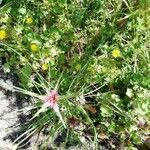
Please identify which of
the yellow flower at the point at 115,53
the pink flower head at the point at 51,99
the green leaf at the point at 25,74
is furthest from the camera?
the yellow flower at the point at 115,53

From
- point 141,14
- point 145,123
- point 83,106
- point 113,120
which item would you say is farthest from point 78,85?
point 141,14

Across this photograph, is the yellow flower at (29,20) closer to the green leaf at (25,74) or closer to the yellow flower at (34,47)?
the yellow flower at (34,47)

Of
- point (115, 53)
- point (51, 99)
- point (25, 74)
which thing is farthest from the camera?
point (115, 53)

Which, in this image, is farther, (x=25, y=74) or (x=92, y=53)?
(x=92, y=53)

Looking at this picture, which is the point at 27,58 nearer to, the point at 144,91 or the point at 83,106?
the point at 83,106

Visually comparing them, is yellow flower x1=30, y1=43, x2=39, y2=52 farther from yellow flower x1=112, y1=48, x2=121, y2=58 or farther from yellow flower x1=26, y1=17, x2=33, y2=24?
yellow flower x1=112, y1=48, x2=121, y2=58

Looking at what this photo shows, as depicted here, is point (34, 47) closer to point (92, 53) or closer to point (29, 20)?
point (29, 20)

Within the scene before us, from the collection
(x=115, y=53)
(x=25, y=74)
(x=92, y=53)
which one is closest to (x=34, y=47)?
(x=25, y=74)

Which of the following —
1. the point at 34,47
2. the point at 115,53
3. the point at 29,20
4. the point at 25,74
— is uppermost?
the point at 29,20

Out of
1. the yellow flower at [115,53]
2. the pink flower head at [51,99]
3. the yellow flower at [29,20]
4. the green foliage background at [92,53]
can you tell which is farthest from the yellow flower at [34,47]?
the yellow flower at [115,53]

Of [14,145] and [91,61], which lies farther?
[91,61]

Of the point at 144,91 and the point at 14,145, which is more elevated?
the point at 14,145
